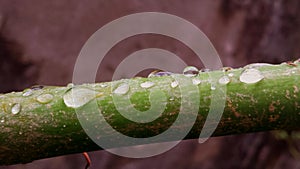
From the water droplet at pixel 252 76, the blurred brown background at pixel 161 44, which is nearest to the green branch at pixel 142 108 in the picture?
the water droplet at pixel 252 76

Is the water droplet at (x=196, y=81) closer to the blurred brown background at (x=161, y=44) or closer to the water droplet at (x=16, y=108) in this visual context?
the water droplet at (x=16, y=108)

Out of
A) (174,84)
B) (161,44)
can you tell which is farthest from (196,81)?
(161,44)

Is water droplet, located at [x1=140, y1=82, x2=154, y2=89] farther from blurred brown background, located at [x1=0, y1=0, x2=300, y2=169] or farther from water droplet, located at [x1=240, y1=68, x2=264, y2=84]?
blurred brown background, located at [x1=0, y1=0, x2=300, y2=169]

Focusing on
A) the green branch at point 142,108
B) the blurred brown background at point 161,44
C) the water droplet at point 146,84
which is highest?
Result: the blurred brown background at point 161,44

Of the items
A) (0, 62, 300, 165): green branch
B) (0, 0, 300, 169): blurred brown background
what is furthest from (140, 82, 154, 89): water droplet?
(0, 0, 300, 169): blurred brown background

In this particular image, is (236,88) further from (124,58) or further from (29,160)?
(124,58)

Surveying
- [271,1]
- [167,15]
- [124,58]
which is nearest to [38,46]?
[124,58]
